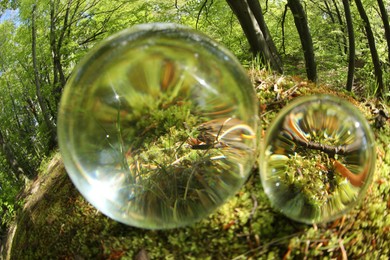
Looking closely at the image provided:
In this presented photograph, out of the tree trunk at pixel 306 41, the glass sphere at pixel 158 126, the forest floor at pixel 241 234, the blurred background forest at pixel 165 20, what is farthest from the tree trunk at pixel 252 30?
the blurred background forest at pixel 165 20

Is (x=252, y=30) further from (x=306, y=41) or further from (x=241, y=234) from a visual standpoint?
(x=241, y=234)

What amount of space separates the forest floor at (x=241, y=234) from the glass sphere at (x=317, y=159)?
0.33 feet

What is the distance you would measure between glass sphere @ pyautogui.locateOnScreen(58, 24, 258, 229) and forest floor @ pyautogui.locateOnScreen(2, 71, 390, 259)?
0.40 ft

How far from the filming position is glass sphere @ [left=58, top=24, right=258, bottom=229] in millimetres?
1665

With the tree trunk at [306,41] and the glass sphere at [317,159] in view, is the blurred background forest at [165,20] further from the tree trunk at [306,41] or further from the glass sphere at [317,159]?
the glass sphere at [317,159]

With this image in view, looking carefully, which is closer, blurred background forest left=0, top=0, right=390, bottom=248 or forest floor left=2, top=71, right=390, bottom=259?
forest floor left=2, top=71, right=390, bottom=259

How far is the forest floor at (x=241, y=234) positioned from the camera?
6.09ft

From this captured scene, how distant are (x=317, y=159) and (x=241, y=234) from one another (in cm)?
56

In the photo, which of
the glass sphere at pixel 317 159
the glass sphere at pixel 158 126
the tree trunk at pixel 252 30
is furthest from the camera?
the tree trunk at pixel 252 30

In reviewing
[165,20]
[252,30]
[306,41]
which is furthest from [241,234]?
[165,20]

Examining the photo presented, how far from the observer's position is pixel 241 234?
1875 mm

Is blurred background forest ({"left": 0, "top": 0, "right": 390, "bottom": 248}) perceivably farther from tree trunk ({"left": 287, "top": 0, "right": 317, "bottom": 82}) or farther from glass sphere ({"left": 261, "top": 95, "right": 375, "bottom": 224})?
glass sphere ({"left": 261, "top": 95, "right": 375, "bottom": 224})

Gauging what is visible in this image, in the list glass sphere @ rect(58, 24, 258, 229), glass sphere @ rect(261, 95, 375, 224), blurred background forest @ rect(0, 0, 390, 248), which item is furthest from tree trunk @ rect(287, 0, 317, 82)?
glass sphere @ rect(58, 24, 258, 229)

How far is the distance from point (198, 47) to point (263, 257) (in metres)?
1.03
